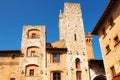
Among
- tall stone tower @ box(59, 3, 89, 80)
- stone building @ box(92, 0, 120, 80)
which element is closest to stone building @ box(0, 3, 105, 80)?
tall stone tower @ box(59, 3, 89, 80)

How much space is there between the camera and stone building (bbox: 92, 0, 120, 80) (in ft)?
57.0

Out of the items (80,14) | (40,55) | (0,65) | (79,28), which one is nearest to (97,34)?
(79,28)

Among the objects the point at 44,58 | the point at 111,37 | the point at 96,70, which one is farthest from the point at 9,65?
the point at 111,37

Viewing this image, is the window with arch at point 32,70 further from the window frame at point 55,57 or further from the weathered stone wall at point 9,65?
the window frame at point 55,57

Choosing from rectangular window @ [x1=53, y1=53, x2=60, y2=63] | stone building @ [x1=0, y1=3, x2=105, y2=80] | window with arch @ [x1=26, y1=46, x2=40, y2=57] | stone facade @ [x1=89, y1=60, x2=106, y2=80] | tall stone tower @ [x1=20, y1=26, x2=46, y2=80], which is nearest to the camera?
stone building @ [x1=0, y1=3, x2=105, y2=80]

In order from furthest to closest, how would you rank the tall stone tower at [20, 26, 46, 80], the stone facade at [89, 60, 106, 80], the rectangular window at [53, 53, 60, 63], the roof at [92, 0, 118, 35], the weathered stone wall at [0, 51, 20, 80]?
the rectangular window at [53, 53, 60, 63] < the stone facade at [89, 60, 106, 80] < the tall stone tower at [20, 26, 46, 80] < the weathered stone wall at [0, 51, 20, 80] < the roof at [92, 0, 118, 35]

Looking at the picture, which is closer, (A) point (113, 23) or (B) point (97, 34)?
(A) point (113, 23)

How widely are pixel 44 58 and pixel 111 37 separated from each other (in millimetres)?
9599

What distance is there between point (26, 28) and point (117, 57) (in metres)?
14.5

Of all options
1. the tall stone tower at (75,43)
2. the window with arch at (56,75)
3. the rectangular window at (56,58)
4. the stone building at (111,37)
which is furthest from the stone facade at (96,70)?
the rectangular window at (56,58)

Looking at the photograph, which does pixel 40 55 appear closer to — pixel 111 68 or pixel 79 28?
pixel 79 28

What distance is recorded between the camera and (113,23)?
18.2 m

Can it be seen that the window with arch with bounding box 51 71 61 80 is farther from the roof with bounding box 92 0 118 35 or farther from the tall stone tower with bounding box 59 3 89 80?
the roof with bounding box 92 0 118 35

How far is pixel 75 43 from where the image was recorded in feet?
82.6
